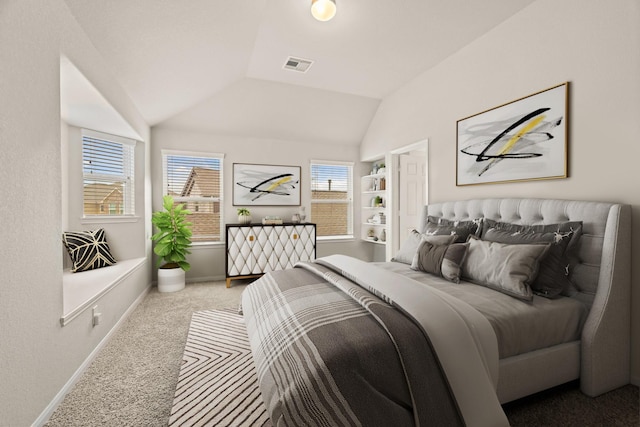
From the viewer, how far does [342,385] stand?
1.12 m

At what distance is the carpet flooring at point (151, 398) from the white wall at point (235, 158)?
6.57 feet

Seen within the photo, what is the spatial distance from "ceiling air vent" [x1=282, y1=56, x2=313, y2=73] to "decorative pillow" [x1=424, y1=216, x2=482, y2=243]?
7.96ft

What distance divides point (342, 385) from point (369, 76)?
3765 millimetres

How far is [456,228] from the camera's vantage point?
2.69 m

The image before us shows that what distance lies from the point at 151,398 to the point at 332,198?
4115 millimetres

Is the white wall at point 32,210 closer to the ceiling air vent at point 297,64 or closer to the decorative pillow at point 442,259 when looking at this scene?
the ceiling air vent at point 297,64

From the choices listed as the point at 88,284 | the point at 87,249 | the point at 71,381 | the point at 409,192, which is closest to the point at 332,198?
the point at 409,192

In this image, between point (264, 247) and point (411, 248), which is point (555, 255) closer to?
point (411, 248)

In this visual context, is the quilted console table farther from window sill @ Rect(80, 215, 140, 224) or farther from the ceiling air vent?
the ceiling air vent

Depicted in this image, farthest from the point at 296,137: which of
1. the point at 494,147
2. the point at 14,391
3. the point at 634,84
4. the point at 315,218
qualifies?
the point at 14,391

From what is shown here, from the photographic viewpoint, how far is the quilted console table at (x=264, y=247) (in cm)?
422

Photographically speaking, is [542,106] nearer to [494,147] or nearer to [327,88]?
[494,147]

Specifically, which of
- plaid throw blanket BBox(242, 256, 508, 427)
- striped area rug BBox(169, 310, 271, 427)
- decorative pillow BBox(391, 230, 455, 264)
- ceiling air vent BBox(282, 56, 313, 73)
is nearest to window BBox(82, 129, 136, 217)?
striped area rug BBox(169, 310, 271, 427)

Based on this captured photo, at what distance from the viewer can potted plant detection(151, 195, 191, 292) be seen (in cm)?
385
